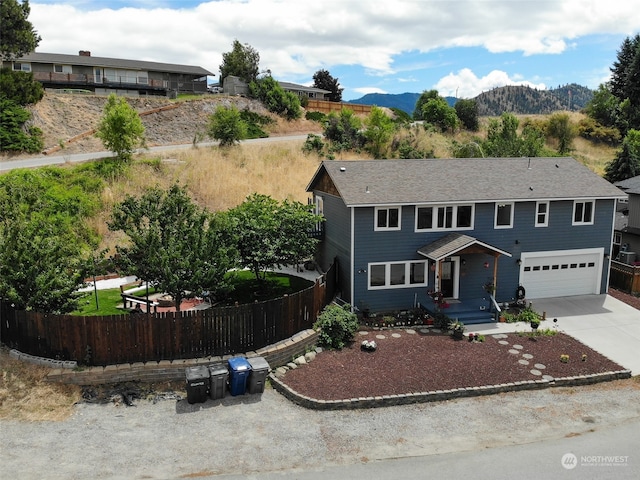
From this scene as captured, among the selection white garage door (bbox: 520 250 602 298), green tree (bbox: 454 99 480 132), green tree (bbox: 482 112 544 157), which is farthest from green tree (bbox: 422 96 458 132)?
white garage door (bbox: 520 250 602 298)

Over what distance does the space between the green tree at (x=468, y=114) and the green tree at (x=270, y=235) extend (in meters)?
49.2

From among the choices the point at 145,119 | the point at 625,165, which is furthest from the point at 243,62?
the point at 625,165

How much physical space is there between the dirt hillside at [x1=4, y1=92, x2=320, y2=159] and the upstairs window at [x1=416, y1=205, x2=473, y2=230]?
28.7 m

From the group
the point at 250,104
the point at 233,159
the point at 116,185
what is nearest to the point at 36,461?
the point at 116,185

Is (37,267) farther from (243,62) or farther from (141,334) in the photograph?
(243,62)

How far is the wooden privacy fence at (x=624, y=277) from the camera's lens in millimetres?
23266

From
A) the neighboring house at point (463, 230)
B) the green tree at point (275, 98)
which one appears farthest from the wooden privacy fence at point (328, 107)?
the neighboring house at point (463, 230)

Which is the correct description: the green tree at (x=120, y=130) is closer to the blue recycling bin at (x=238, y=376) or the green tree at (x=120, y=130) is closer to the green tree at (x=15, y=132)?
the green tree at (x=15, y=132)

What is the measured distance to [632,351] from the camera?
56.0ft

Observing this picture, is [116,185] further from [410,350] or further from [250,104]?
[250,104]

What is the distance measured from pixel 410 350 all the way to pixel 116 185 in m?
22.0

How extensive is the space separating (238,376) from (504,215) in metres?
13.2

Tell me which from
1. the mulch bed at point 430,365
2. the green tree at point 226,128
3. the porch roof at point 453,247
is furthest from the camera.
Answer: the green tree at point 226,128

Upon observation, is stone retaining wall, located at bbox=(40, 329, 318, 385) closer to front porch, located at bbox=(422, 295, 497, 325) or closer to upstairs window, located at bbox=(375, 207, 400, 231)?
upstairs window, located at bbox=(375, 207, 400, 231)
